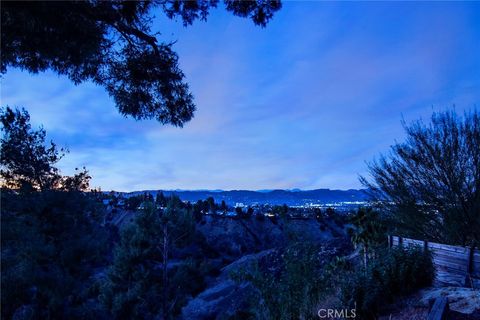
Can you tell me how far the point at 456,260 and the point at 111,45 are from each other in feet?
41.0

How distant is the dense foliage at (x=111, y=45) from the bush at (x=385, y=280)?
638cm

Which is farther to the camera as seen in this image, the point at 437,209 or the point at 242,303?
the point at 242,303

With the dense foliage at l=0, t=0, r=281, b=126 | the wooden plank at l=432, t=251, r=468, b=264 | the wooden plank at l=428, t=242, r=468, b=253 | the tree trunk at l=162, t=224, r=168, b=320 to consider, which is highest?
the dense foliage at l=0, t=0, r=281, b=126

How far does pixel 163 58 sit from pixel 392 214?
1511cm

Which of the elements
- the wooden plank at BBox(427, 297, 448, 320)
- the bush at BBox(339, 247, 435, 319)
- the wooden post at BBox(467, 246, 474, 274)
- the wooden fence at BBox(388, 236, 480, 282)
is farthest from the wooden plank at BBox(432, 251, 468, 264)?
the wooden plank at BBox(427, 297, 448, 320)

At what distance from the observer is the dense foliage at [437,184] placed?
520 inches

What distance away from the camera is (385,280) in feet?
30.9

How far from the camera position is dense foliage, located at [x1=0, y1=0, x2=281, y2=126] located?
11.5 feet

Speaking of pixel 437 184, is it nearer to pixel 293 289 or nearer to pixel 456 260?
pixel 456 260

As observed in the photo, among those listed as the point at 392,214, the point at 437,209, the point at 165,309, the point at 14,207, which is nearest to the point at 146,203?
the point at 165,309

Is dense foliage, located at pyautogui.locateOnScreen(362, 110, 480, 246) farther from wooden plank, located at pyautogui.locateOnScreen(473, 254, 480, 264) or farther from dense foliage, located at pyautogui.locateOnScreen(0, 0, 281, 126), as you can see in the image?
dense foliage, located at pyautogui.locateOnScreen(0, 0, 281, 126)

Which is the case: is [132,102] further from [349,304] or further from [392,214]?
[392,214]

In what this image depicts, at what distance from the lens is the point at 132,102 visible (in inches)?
218

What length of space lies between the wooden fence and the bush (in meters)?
0.86
